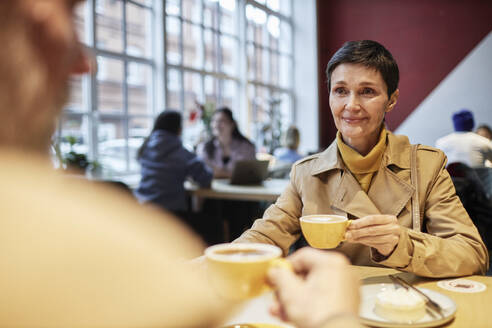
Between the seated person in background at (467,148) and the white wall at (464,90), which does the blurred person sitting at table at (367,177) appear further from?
the white wall at (464,90)

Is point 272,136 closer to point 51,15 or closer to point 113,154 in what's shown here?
point 113,154

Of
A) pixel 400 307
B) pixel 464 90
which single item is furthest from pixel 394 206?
pixel 464 90

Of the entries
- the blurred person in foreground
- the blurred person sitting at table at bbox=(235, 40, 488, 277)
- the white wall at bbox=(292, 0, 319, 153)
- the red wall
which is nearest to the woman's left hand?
the blurred person sitting at table at bbox=(235, 40, 488, 277)

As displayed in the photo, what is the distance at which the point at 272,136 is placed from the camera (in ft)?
26.0

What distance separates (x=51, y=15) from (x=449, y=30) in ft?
30.2

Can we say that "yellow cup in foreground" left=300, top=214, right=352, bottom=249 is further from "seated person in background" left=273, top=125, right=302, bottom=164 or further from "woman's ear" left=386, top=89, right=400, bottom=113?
"seated person in background" left=273, top=125, right=302, bottom=164

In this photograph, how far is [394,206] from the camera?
149 centimetres

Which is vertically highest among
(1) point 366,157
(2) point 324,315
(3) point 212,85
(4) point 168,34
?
(4) point 168,34

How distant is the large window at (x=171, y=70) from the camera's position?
523cm

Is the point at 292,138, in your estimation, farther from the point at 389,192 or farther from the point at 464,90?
the point at 389,192

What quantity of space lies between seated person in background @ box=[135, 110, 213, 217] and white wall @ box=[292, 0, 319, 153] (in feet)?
20.3

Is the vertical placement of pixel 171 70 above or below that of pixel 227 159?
above

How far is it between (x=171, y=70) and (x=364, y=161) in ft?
17.3

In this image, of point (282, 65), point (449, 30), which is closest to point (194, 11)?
point (282, 65)
